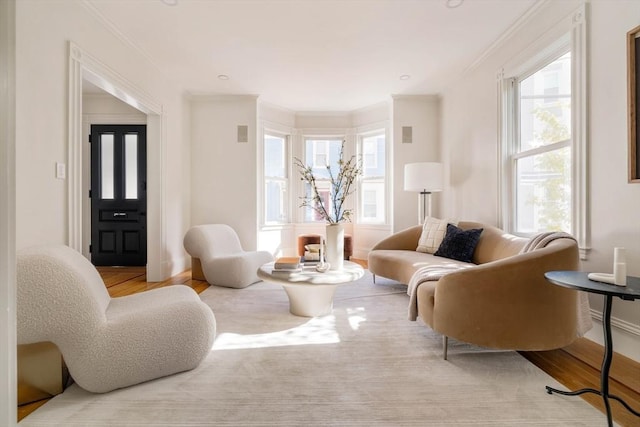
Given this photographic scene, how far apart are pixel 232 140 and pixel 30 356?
12.5ft

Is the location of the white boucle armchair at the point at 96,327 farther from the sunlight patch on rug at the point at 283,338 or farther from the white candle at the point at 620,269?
the white candle at the point at 620,269

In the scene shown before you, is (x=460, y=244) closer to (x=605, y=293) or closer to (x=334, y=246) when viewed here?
(x=334, y=246)

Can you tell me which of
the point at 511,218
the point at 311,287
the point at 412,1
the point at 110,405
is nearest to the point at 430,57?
the point at 412,1

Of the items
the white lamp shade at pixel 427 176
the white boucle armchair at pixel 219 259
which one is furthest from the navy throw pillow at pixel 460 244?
the white boucle armchair at pixel 219 259

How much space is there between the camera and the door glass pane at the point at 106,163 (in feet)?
15.6

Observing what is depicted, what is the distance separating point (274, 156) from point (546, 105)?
13.2ft

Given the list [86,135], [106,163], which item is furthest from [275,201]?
[86,135]

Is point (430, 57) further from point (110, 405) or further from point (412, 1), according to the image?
point (110, 405)

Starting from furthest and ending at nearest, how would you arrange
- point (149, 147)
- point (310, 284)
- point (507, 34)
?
point (149, 147), point (507, 34), point (310, 284)

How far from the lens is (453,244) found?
3271mm

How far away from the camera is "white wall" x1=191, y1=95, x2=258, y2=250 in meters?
4.84

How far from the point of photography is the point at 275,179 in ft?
18.0

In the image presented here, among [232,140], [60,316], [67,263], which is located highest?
[232,140]

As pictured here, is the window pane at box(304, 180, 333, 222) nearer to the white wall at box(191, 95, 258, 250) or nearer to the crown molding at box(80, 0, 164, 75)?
the white wall at box(191, 95, 258, 250)
